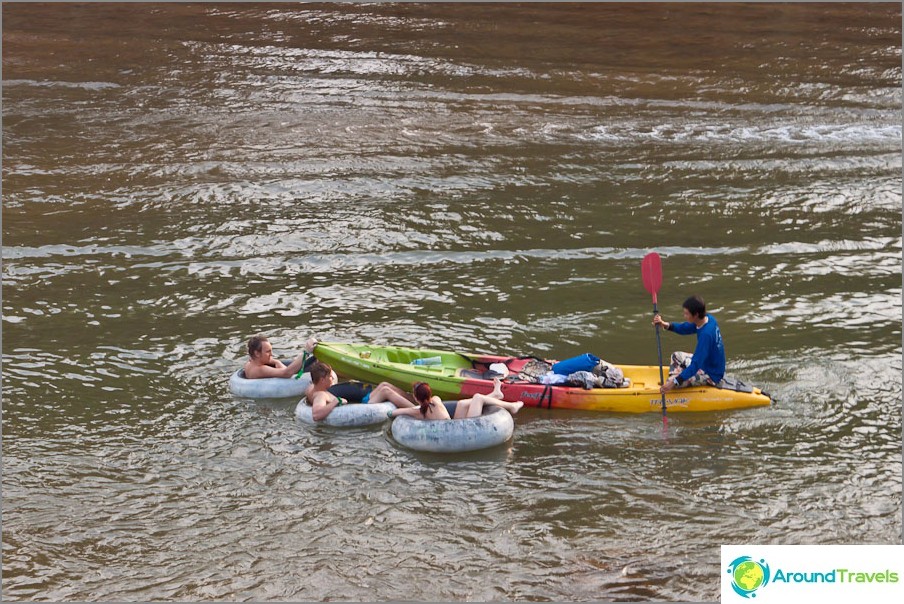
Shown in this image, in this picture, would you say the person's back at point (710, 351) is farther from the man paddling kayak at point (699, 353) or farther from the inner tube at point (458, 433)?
the inner tube at point (458, 433)

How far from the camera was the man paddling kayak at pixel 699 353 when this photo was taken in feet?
38.6

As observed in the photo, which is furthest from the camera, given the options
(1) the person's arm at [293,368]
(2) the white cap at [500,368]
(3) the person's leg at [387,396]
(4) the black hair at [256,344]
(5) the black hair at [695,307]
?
(1) the person's arm at [293,368]

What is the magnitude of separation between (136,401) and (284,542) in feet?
12.6

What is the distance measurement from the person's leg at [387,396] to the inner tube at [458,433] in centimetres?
56

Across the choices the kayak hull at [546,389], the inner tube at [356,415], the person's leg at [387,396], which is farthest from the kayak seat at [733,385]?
the inner tube at [356,415]

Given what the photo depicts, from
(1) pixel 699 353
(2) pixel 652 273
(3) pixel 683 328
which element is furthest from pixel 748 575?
(2) pixel 652 273

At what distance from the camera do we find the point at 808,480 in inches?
434

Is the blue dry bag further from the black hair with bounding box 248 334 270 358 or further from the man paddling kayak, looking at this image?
the black hair with bounding box 248 334 270 358

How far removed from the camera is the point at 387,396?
40.4ft

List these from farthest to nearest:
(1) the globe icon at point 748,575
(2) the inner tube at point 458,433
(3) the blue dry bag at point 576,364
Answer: (3) the blue dry bag at point 576,364 → (2) the inner tube at point 458,433 → (1) the globe icon at point 748,575

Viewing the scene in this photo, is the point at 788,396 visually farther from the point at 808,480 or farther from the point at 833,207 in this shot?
the point at 833,207

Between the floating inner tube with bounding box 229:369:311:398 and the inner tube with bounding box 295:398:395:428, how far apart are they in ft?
2.36

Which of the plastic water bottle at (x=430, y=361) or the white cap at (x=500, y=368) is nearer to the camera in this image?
the white cap at (x=500, y=368)

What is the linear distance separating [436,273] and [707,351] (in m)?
5.62
